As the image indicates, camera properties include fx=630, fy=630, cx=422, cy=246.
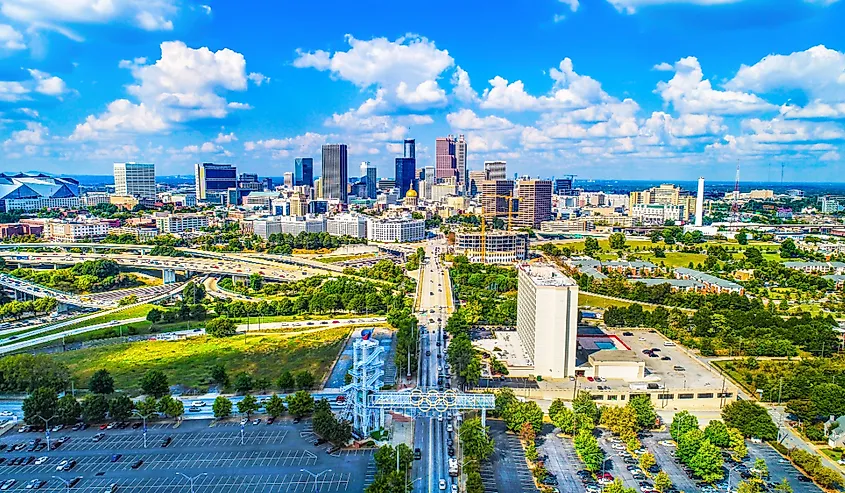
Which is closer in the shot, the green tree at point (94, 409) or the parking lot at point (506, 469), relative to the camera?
the parking lot at point (506, 469)

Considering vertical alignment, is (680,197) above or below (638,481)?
above

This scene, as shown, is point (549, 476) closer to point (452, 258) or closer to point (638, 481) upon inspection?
point (638, 481)

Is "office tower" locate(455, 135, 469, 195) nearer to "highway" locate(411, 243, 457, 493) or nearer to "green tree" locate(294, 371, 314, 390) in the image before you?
"highway" locate(411, 243, 457, 493)

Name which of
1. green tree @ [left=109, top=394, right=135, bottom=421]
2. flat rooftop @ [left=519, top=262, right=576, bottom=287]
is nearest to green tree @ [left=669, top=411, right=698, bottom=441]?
flat rooftop @ [left=519, top=262, right=576, bottom=287]

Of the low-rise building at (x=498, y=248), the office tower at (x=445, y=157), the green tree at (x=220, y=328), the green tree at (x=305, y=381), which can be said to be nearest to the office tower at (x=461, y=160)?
the office tower at (x=445, y=157)

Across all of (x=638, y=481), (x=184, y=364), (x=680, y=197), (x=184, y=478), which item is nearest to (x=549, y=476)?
(x=638, y=481)

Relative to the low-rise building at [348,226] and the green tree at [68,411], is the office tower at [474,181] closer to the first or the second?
the low-rise building at [348,226]
